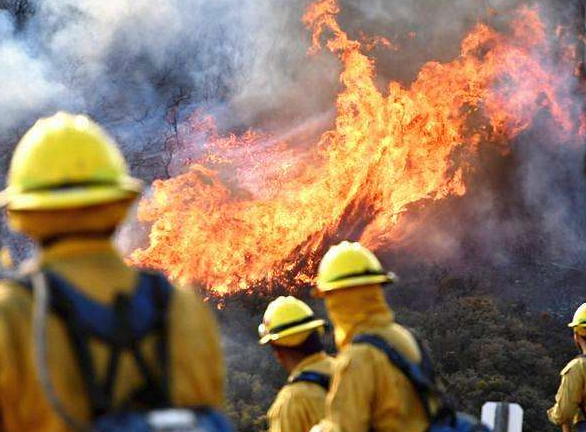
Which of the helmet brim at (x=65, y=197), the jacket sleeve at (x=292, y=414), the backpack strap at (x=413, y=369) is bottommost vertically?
the jacket sleeve at (x=292, y=414)

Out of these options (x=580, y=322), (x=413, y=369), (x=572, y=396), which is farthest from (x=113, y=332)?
(x=580, y=322)

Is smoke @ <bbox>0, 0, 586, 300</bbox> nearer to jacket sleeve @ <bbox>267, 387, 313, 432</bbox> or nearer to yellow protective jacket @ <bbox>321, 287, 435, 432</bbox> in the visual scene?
jacket sleeve @ <bbox>267, 387, 313, 432</bbox>

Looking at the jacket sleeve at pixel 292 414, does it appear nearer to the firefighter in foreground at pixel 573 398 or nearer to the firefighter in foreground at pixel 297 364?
the firefighter in foreground at pixel 297 364

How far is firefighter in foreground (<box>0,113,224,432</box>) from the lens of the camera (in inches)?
127

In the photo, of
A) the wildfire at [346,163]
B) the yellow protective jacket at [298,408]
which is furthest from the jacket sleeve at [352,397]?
the wildfire at [346,163]

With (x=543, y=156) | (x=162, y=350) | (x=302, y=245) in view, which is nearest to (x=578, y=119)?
(x=543, y=156)

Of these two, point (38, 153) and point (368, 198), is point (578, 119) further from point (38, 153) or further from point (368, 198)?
point (38, 153)

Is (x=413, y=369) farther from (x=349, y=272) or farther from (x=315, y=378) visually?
(x=315, y=378)

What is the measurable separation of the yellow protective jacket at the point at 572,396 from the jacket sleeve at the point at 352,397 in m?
5.94

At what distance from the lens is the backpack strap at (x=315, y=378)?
747cm

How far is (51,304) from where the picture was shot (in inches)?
129

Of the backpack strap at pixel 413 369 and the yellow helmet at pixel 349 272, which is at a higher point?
the yellow helmet at pixel 349 272

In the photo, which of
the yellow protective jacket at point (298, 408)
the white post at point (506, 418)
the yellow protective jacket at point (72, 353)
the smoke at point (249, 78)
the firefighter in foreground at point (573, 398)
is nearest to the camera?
the yellow protective jacket at point (72, 353)

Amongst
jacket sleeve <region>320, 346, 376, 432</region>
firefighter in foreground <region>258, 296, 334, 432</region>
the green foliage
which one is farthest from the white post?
the green foliage
